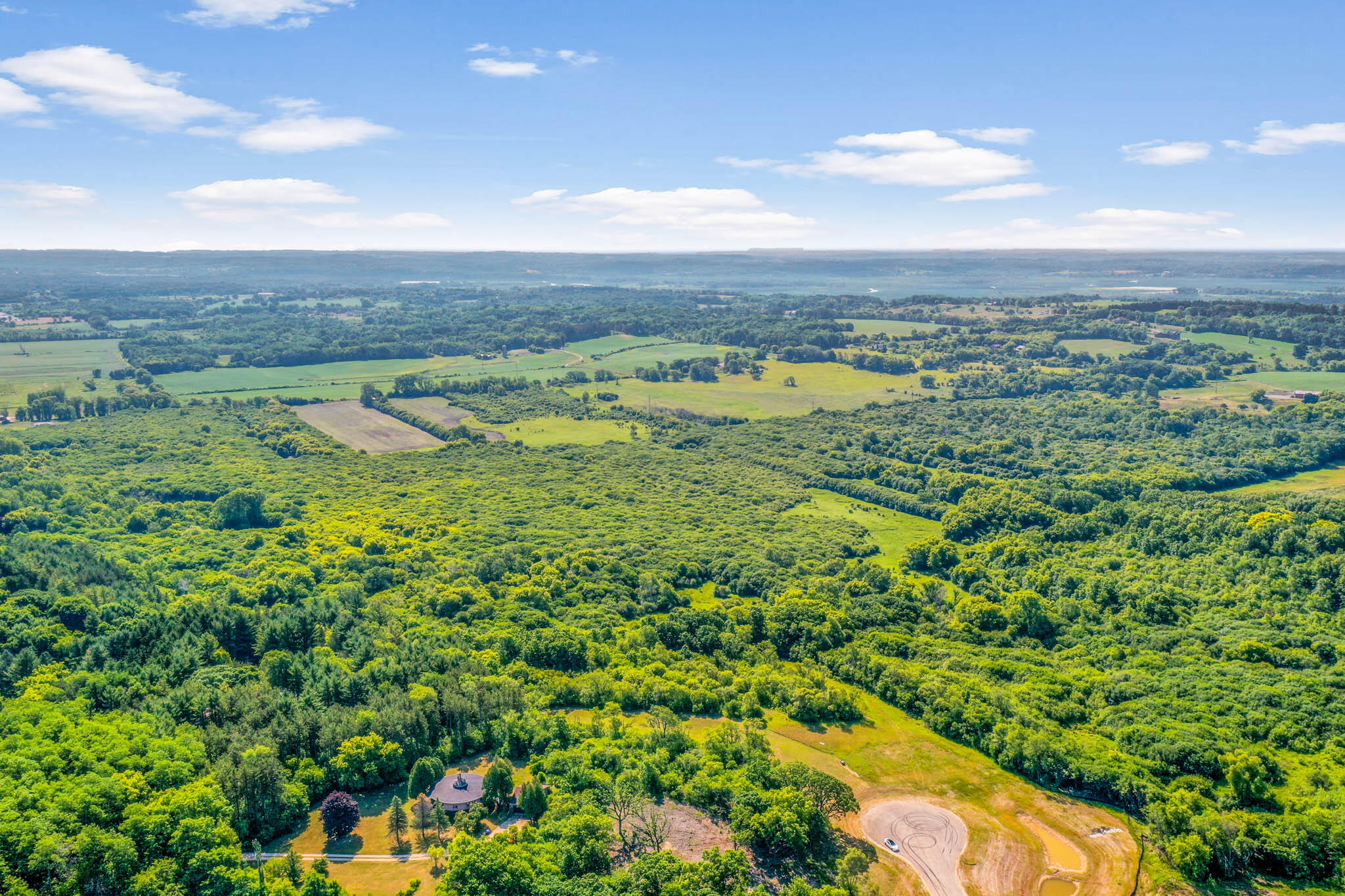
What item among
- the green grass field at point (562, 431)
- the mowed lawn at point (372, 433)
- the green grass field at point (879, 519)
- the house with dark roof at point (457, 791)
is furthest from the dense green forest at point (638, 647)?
the green grass field at point (562, 431)

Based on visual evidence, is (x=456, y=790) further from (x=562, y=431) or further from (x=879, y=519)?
(x=562, y=431)

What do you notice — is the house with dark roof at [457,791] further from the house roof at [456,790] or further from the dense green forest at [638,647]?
the dense green forest at [638,647]

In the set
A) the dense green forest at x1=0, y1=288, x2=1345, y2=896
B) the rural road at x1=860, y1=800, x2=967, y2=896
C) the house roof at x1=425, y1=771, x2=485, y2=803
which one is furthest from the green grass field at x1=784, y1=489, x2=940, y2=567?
the house roof at x1=425, y1=771, x2=485, y2=803

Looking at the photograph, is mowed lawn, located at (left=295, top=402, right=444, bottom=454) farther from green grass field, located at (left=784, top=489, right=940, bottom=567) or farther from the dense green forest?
green grass field, located at (left=784, top=489, right=940, bottom=567)

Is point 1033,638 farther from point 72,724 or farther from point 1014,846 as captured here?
point 72,724

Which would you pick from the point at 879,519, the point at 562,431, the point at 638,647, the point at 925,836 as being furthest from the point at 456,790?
the point at 562,431

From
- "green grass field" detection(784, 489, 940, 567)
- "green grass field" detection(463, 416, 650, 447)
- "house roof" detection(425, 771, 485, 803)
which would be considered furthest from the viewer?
"green grass field" detection(463, 416, 650, 447)

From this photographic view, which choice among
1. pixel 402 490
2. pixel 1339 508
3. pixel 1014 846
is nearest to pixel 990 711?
pixel 1014 846
